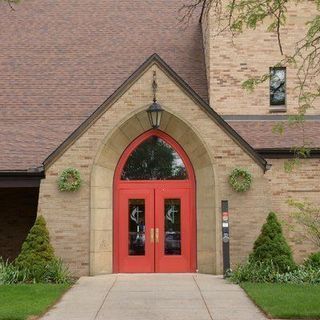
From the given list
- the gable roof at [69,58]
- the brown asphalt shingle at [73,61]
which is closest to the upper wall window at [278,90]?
the brown asphalt shingle at [73,61]

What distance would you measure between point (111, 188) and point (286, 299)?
6.92m

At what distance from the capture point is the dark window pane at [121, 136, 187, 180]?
1667 centimetres

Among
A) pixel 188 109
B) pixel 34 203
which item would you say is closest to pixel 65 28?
pixel 34 203

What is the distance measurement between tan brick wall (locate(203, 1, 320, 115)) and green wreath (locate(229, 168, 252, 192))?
330 cm

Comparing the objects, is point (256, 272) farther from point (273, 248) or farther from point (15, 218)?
point (15, 218)

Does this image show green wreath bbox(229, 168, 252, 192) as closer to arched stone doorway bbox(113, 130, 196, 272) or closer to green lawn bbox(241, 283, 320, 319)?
arched stone doorway bbox(113, 130, 196, 272)

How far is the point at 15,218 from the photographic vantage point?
729 inches

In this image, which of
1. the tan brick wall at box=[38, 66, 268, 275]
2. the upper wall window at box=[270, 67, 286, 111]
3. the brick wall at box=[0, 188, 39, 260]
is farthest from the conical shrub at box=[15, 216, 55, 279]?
the upper wall window at box=[270, 67, 286, 111]

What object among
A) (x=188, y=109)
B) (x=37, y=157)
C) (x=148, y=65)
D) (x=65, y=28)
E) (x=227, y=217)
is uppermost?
(x=65, y=28)

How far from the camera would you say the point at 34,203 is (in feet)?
61.5

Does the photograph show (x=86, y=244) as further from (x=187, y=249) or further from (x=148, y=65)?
(x=148, y=65)

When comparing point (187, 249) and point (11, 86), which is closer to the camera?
point (187, 249)

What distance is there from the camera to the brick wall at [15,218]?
1834cm

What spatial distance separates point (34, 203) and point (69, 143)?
414cm
